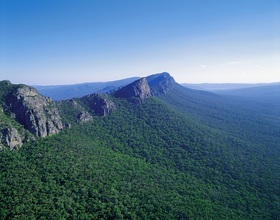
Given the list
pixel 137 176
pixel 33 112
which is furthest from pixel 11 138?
pixel 137 176

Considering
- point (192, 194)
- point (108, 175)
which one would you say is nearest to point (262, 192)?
point (192, 194)

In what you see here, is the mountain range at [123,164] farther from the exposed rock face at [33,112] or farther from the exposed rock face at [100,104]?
the exposed rock face at [100,104]

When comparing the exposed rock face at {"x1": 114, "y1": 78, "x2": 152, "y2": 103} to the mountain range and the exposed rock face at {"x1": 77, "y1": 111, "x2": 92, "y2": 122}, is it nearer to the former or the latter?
the mountain range

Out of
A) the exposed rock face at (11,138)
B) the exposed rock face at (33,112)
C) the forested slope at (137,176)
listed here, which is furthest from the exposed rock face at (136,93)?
the exposed rock face at (11,138)

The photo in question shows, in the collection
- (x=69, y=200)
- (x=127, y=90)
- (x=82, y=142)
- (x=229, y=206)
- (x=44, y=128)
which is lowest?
(x=229, y=206)

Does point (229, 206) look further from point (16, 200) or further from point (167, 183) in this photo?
point (16, 200)
